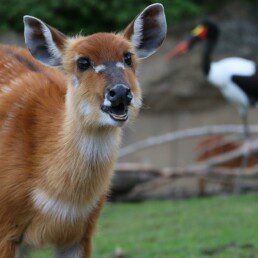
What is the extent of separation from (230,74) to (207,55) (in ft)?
1.52

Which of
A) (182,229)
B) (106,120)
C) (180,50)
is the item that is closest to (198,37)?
(180,50)

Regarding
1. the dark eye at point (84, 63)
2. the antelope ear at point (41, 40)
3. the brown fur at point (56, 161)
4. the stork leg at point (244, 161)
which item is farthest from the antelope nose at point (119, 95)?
the stork leg at point (244, 161)

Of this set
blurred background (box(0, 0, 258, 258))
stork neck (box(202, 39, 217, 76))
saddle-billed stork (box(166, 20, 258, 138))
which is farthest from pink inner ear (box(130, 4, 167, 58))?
stork neck (box(202, 39, 217, 76))

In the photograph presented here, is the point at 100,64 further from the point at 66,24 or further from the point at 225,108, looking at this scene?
the point at 225,108

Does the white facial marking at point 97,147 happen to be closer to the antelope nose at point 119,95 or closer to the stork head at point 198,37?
the antelope nose at point 119,95

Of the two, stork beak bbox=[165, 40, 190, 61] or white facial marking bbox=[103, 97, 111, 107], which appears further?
stork beak bbox=[165, 40, 190, 61]

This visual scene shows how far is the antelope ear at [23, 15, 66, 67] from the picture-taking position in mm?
4750

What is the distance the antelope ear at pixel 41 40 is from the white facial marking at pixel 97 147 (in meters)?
0.56

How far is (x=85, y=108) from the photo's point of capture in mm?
4395

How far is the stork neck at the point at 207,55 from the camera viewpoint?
1236 centimetres

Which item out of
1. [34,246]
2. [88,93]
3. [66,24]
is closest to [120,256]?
[34,246]

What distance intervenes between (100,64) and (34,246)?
1114 mm

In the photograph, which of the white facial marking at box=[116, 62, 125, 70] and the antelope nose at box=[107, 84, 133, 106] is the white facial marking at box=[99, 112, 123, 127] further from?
the white facial marking at box=[116, 62, 125, 70]

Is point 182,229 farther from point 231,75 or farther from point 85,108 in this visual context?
point 231,75
